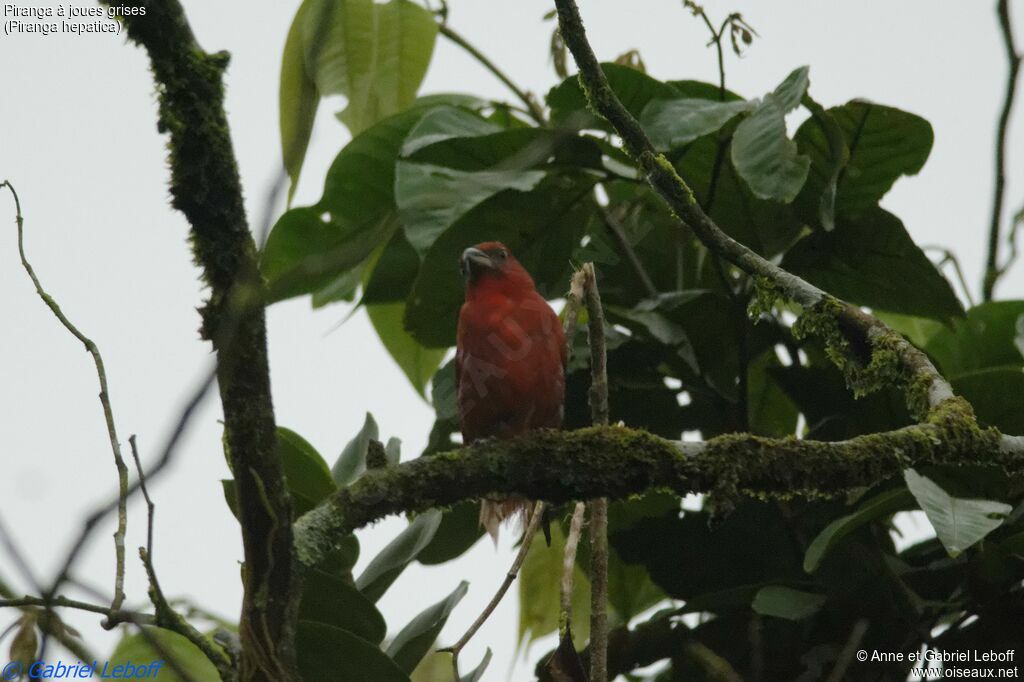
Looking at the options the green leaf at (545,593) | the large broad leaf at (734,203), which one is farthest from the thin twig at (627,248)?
the green leaf at (545,593)

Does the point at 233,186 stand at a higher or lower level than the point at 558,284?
lower

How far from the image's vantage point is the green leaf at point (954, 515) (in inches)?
97.4

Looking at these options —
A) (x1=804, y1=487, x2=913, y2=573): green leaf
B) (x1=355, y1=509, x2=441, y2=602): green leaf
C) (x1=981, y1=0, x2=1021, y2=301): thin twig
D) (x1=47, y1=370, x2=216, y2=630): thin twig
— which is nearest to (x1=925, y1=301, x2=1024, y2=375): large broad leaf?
(x1=981, y1=0, x2=1021, y2=301): thin twig

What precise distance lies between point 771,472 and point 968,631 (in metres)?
1.33

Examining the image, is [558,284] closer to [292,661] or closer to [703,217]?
[703,217]

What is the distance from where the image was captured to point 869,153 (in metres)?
3.39

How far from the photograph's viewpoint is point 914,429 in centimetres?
232

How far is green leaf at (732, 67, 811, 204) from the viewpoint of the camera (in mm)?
3096

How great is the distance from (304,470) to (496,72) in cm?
178

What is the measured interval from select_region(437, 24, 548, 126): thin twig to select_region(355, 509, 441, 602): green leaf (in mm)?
1602

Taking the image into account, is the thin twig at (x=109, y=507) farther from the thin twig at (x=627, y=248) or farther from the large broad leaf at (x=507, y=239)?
the thin twig at (x=627, y=248)

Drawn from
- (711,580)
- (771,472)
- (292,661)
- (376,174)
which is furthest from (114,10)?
(711,580)

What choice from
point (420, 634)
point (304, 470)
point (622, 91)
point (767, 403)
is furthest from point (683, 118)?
point (420, 634)

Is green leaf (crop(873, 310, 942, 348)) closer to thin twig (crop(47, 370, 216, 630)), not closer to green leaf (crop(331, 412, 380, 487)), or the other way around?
green leaf (crop(331, 412, 380, 487))
